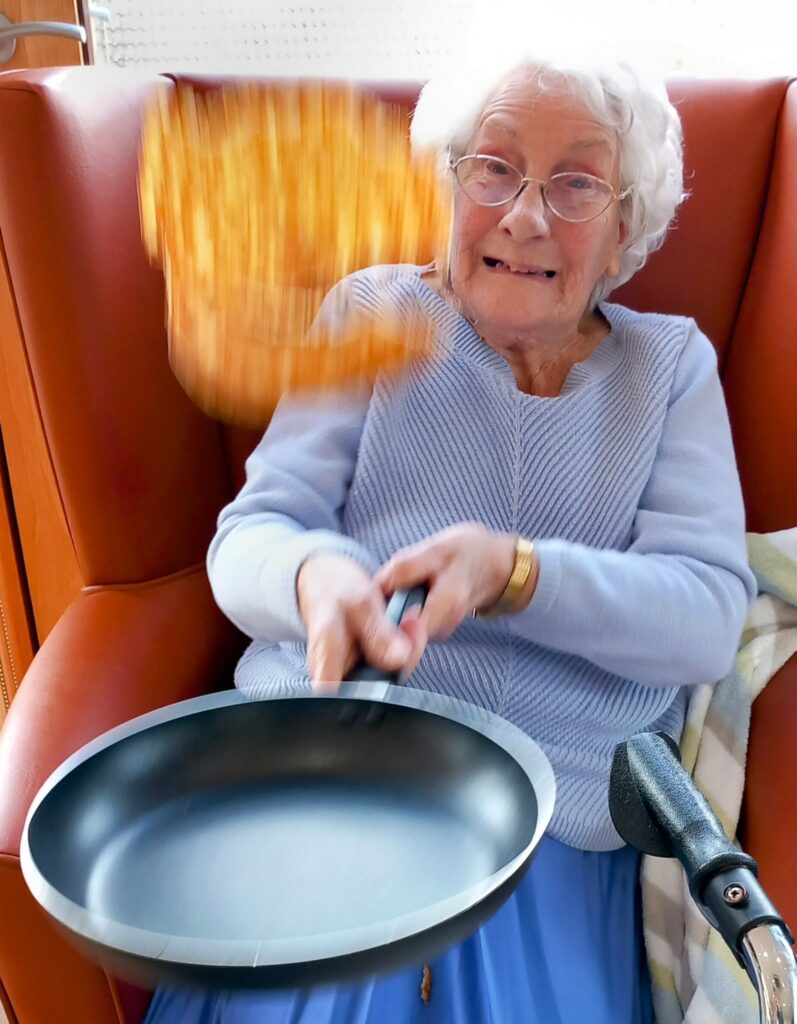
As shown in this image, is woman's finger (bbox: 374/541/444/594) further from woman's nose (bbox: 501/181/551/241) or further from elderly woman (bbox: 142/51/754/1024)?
woman's nose (bbox: 501/181/551/241)

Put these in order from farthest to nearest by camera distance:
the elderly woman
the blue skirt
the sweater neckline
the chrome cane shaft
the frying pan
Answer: the sweater neckline → the elderly woman → the blue skirt → the frying pan → the chrome cane shaft

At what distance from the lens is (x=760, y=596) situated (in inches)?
39.4

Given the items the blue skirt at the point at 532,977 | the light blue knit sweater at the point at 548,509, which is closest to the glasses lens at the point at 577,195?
the light blue knit sweater at the point at 548,509

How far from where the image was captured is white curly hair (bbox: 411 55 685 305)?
912 mm

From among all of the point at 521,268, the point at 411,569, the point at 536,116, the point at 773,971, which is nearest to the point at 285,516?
the point at 411,569

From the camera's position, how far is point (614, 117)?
937 millimetres

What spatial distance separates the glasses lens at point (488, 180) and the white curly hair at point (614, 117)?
0.03m

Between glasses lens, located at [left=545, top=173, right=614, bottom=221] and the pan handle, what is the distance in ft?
1.32

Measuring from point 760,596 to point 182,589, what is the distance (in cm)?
61

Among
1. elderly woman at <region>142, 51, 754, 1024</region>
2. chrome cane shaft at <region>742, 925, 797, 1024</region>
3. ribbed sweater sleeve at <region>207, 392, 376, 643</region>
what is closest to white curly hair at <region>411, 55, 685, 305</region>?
Result: elderly woman at <region>142, 51, 754, 1024</region>

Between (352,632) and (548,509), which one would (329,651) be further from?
(548,509)

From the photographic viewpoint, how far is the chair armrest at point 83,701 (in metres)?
0.76

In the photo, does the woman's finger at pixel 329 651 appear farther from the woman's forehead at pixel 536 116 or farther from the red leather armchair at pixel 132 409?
the woman's forehead at pixel 536 116

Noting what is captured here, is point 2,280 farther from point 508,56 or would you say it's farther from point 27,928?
point 27,928
